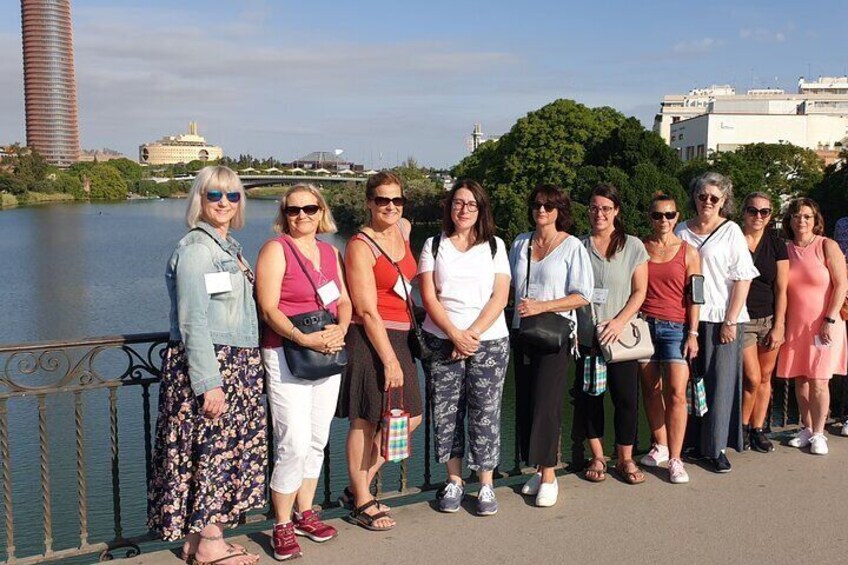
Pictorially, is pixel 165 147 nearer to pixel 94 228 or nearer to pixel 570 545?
pixel 94 228

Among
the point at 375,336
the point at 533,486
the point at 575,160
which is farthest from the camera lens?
the point at 575,160

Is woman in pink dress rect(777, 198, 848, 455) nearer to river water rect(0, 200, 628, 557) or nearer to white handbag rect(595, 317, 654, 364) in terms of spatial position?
white handbag rect(595, 317, 654, 364)

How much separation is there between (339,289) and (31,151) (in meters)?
121

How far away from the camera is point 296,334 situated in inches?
133

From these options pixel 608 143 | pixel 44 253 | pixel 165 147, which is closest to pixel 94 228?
pixel 44 253

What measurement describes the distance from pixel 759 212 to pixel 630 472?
1.74 m

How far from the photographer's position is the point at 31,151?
363 feet

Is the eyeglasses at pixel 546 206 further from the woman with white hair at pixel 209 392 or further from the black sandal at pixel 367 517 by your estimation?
the black sandal at pixel 367 517

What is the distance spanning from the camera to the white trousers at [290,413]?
11.4ft

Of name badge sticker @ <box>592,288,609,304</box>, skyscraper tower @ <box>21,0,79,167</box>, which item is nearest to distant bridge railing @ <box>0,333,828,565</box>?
name badge sticker @ <box>592,288,609,304</box>

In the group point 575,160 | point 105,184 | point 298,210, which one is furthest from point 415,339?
point 105,184

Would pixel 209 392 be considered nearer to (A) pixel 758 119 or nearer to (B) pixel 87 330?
(B) pixel 87 330

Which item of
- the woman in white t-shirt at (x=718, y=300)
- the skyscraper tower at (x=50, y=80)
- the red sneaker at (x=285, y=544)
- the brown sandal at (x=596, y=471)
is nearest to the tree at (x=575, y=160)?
the woman in white t-shirt at (x=718, y=300)

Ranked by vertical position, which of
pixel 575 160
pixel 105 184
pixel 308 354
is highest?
pixel 575 160
